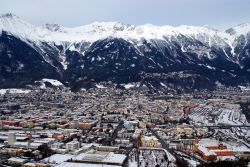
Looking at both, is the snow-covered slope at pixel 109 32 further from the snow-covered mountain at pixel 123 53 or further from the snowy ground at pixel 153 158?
the snowy ground at pixel 153 158

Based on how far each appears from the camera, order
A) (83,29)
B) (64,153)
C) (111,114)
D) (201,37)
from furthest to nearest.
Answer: (83,29), (201,37), (111,114), (64,153)

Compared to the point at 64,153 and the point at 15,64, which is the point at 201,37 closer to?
the point at 15,64

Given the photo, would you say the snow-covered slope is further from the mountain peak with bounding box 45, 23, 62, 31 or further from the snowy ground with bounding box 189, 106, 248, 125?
the snowy ground with bounding box 189, 106, 248, 125

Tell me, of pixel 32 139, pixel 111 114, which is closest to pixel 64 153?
pixel 32 139

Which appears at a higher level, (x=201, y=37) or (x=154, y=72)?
(x=201, y=37)

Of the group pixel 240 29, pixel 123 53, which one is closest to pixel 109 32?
pixel 123 53

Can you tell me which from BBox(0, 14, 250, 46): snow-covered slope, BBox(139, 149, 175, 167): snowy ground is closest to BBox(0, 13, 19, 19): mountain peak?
BBox(0, 14, 250, 46): snow-covered slope

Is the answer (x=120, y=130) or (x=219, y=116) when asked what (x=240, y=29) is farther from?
(x=120, y=130)

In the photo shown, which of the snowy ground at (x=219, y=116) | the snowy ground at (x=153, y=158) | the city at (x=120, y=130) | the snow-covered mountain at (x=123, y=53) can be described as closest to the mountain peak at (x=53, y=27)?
the snow-covered mountain at (x=123, y=53)
